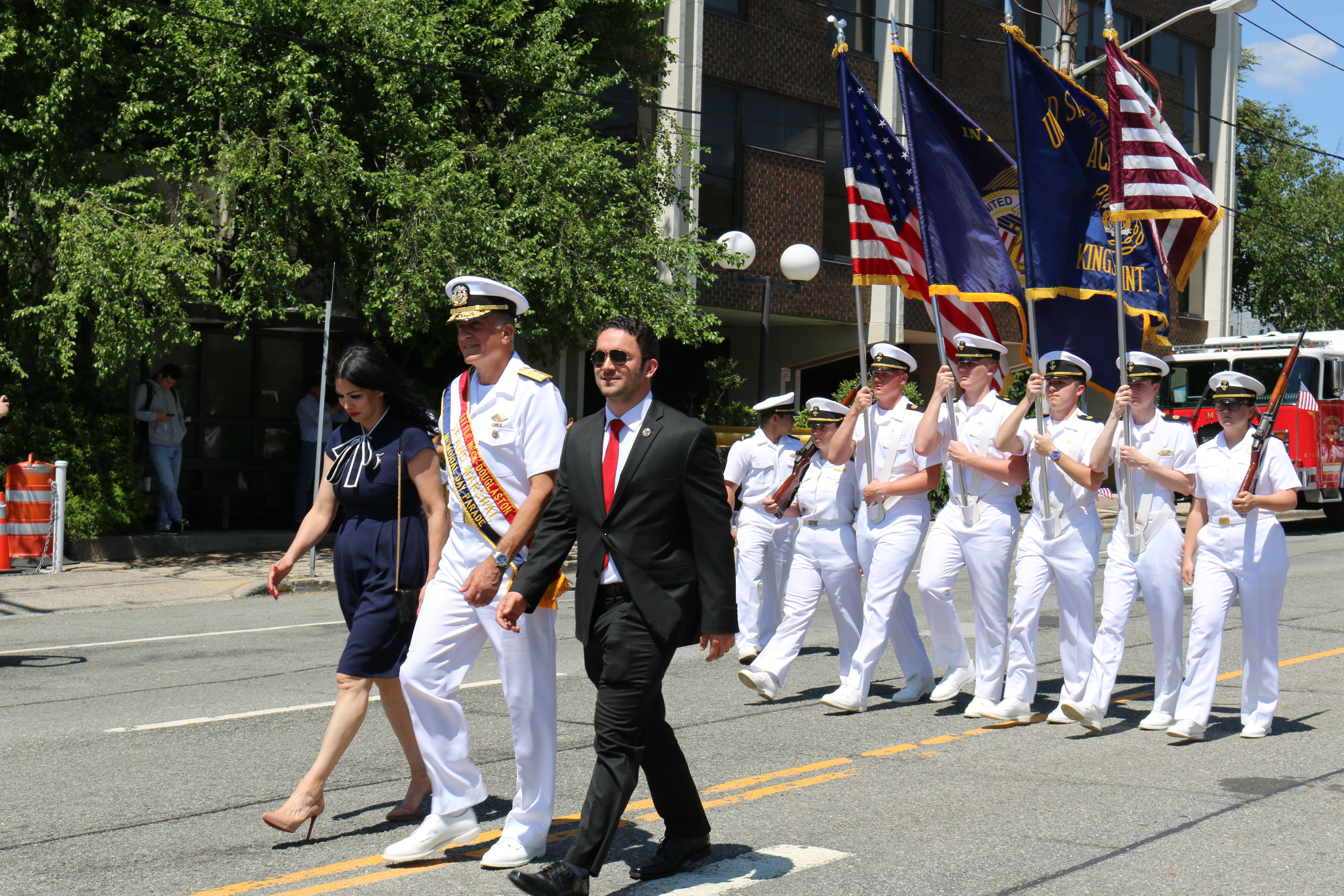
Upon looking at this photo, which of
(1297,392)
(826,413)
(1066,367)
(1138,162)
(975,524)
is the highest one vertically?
(1138,162)

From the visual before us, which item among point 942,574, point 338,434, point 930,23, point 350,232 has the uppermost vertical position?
point 930,23

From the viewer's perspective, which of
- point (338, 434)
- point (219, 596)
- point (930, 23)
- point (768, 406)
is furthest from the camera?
point (930, 23)

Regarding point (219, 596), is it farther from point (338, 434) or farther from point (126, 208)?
point (338, 434)

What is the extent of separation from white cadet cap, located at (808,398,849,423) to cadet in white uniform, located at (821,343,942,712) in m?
0.62

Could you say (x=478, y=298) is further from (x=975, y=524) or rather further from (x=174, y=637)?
(x=174, y=637)

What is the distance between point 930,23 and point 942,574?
23.1 metres

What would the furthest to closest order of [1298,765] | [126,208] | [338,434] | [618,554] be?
[126,208] < [1298,765] < [338,434] < [618,554]

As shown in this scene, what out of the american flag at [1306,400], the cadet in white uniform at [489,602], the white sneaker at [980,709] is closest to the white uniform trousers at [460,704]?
the cadet in white uniform at [489,602]

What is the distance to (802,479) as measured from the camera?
9.05 m

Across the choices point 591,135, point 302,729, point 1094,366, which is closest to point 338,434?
point 302,729

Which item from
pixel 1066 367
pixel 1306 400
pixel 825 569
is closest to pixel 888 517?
pixel 825 569

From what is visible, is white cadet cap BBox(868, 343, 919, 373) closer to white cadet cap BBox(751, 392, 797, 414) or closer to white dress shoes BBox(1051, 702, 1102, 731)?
white dress shoes BBox(1051, 702, 1102, 731)

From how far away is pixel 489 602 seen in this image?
4793 mm

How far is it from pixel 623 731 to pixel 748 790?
1716 mm
